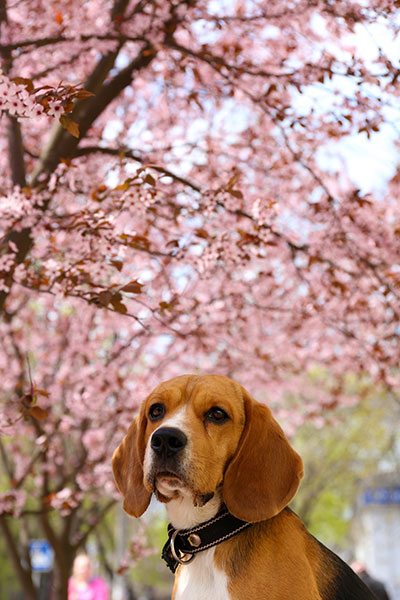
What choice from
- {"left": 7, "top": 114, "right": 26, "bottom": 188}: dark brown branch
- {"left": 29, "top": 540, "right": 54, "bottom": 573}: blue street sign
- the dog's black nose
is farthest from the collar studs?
{"left": 29, "top": 540, "right": 54, "bottom": 573}: blue street sign

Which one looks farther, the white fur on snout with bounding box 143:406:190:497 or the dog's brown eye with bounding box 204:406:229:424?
the dog's brown eye with bounding box 204:406:229:424

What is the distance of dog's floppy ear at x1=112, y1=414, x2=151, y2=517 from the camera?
3170mm

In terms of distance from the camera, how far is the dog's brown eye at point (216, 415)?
2990 millimetres

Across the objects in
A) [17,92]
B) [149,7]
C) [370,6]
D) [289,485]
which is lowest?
[289,485]

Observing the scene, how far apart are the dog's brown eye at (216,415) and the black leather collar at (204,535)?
39 centimetres

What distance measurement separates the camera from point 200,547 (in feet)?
9.47

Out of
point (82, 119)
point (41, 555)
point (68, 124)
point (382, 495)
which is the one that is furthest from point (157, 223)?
point (382, 495)

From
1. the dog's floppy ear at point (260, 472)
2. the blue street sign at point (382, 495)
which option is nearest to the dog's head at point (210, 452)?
the dog's floppy ear at point (260, 472)

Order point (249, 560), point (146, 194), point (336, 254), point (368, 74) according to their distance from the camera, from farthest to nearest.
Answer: point (336, 254), point (368, 74), point (146, 194), point (249, 560)

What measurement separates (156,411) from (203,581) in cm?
77

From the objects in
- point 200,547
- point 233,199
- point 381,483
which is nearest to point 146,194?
point 233,199

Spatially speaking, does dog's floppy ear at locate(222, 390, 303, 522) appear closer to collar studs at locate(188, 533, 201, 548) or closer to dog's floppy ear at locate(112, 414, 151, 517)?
collar studs at locate(188, 533, 201, 548)

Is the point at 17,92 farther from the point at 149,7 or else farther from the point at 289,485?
the point at 149,7

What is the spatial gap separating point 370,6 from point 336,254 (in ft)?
11.1
